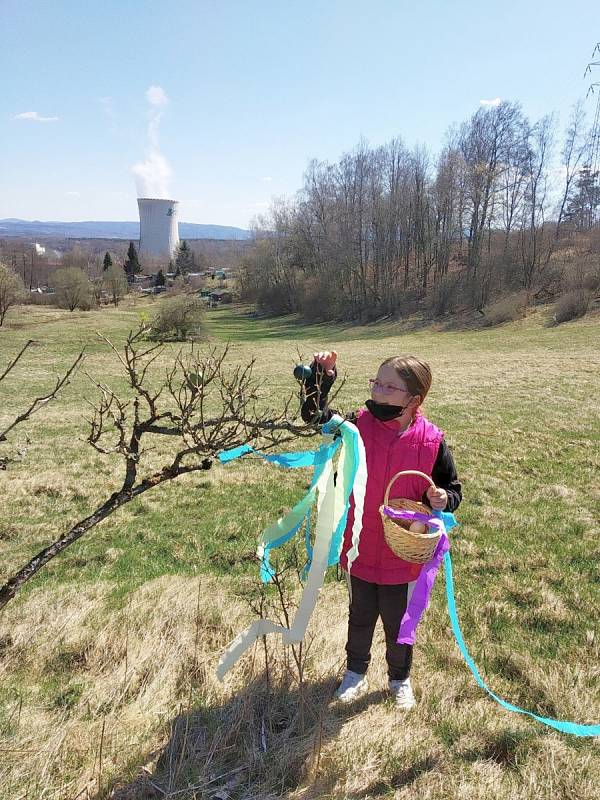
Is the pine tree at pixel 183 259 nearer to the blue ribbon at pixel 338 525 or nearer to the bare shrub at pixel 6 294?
the bare shrub at pixel 6 294

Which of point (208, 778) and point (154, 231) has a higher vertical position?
point (154, 231)

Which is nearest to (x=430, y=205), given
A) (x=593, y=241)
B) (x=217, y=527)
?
(x=593, y=241)

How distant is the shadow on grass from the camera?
237 centimetres

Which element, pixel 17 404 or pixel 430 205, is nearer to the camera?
pixel 17 404

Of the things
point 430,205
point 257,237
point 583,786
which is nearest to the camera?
point 583,786

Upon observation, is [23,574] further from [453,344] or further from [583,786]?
[453,344]

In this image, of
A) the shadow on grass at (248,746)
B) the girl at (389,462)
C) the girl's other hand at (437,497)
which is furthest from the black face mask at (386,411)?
the shadow on grass at (248,746)

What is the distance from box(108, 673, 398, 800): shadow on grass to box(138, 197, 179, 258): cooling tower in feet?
353

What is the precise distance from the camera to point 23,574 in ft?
7.95

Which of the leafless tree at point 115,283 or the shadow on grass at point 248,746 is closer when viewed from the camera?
the shadow on grass at point 248,746

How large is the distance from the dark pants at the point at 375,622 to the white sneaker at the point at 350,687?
33 mm

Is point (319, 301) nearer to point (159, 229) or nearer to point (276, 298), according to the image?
Answer: point (276, 298)

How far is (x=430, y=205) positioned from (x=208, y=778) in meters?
45.6

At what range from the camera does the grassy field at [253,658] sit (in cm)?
246
